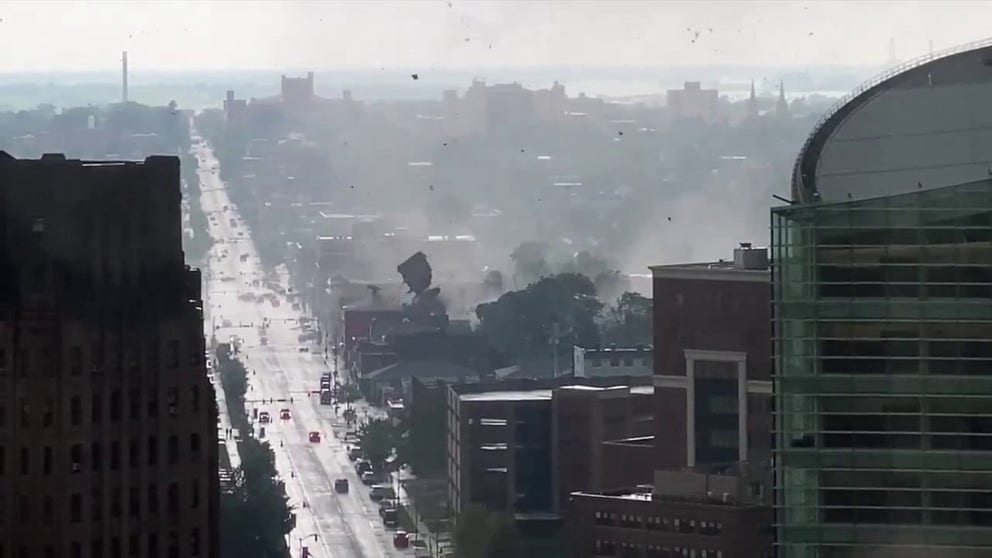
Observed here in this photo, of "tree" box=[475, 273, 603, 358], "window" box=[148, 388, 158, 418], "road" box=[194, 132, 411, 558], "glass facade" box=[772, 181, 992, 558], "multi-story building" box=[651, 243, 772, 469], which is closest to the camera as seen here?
"glass facade" box=[772, 181, 992, 558]

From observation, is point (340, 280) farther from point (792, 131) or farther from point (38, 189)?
point (38, 189)

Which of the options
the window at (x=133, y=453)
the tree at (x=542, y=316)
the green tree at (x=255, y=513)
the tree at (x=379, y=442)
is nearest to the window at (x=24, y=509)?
the window at (x=133, y=453)

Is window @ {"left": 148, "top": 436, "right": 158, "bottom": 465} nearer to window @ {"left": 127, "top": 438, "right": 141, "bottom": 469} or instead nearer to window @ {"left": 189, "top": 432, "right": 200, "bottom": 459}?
window @ {"left": 127, "top": 438, "right": 141, "bottom": 469}

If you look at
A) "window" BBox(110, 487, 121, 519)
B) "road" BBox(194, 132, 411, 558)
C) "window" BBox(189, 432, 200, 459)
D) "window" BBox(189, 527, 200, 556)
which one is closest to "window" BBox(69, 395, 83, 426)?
"window" BBox(110, 487, 121, 519)

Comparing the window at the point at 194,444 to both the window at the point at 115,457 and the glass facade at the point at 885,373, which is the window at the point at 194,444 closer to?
the window at the point at 115,457

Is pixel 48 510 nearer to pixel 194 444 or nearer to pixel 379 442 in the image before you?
pixel 194 444

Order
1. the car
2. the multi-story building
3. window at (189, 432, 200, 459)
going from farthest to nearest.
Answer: the car
the multi-story building
window at (189, 432, 200, 459)
